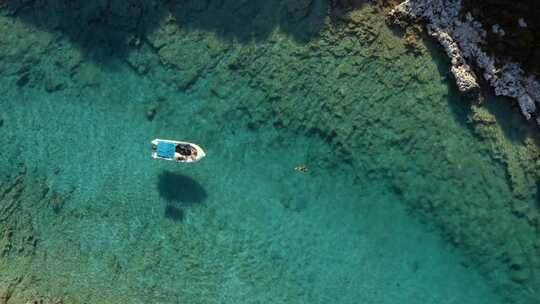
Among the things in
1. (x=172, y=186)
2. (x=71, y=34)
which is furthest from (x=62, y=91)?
(x=172, y=186)

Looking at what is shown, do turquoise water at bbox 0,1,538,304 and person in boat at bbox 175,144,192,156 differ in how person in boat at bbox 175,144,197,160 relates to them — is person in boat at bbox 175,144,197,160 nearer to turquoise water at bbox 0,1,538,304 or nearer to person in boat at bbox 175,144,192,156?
person in boat at bbox 175,144,192,156

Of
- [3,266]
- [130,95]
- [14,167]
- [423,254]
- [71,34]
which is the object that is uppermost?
[71,34]

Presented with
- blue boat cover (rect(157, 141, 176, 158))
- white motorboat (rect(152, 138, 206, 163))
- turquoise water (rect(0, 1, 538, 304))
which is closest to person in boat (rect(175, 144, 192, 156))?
white motorboat (rect(152, 138, 206, 163))

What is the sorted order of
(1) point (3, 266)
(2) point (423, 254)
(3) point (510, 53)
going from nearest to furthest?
(3) point (510, 53)
(2) point (423, 254)
(1) point (3, 266)

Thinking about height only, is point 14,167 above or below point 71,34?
below

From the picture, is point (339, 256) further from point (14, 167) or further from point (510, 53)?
point (14, 167)

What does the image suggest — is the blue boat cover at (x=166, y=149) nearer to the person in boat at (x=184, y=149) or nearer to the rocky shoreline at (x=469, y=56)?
the person in boat at (x=184, y=149)
